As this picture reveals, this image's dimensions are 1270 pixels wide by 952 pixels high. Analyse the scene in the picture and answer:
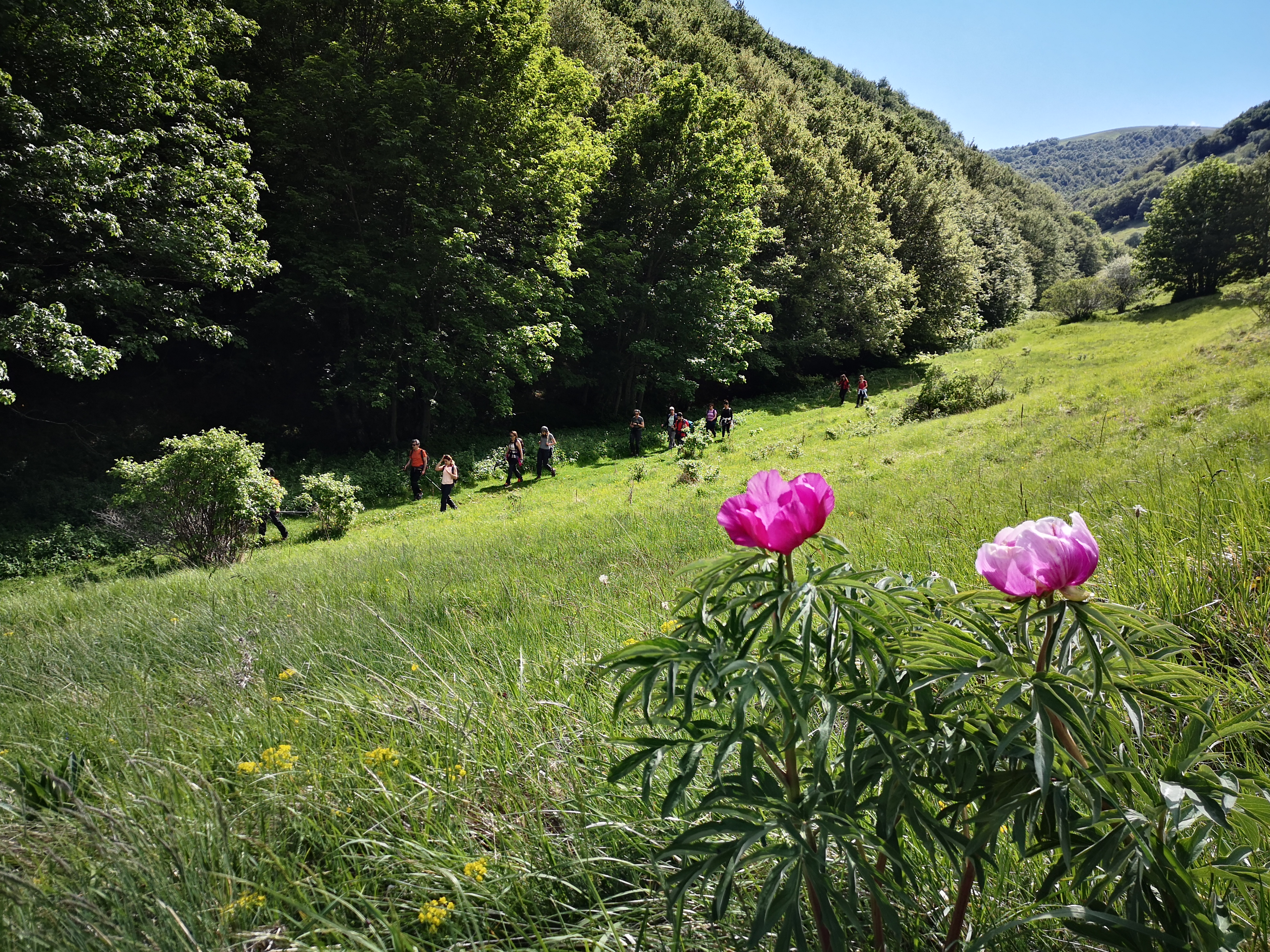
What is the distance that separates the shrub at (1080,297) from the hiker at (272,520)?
200ft

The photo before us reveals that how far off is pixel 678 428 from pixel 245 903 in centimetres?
2012

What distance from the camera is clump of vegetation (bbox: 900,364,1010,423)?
19.3 metres

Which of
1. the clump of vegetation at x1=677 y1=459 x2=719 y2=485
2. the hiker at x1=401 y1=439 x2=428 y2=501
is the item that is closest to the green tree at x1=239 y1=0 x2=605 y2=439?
the hiker at x1=401 y1=439 x2=428 y2=501

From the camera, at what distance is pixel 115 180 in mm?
13000

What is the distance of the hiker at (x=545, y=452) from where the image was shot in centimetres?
1831

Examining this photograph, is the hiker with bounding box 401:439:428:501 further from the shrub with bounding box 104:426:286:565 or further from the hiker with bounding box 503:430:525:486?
the shrub with bounding box 104:426:286:565

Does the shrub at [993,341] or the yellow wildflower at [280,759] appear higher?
the shrub at [993,341]

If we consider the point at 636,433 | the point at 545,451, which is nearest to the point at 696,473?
the point at 545,451

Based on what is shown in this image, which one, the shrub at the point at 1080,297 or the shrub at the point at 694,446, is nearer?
the shrub at the point at 694,446

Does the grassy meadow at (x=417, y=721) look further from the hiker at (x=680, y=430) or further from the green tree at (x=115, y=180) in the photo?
the hiker at (x=680, y=430)

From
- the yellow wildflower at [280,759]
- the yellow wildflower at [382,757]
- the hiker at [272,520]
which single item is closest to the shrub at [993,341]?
the hiker at [272,520]

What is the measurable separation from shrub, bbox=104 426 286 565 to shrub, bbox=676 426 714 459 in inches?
441

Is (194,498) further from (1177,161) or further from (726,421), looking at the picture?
(1177,161)

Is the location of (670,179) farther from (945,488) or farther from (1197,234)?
(1197,234)
